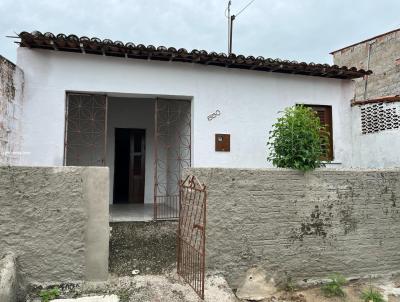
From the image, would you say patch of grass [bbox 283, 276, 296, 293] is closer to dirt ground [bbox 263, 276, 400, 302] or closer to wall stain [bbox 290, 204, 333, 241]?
dirt ground [bbox 263, 276, 400, 302]

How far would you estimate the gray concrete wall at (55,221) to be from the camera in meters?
3.96

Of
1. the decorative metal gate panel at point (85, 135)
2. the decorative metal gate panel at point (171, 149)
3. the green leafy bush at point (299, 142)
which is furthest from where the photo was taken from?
the decorative metal gate panel at point (85, 135)

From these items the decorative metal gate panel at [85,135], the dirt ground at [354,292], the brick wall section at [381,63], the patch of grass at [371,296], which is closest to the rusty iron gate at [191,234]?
the dirt ground at [354,292]

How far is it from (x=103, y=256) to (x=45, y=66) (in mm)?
3910

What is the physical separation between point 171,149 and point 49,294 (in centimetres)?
544

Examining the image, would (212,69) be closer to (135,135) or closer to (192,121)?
(192,121)

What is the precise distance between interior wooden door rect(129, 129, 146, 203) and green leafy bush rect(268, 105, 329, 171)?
202 inches

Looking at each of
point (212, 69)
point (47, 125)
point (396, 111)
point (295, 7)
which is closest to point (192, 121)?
point (212, 69)

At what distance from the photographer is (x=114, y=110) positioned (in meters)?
9.38

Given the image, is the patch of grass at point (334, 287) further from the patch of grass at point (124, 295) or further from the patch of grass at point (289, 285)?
the patch of grass at point (124, 295)

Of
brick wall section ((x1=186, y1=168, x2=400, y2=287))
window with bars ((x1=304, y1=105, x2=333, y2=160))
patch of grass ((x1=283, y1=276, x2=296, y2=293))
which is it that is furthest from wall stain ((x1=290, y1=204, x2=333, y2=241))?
window with bars ((x1=304, y1=105, x2=333, y2=160))

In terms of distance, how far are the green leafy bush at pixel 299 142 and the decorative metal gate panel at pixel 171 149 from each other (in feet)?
8.16

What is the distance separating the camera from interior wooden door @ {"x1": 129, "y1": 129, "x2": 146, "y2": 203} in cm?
952

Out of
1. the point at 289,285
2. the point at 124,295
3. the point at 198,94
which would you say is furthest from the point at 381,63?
the point at 124,295
